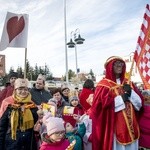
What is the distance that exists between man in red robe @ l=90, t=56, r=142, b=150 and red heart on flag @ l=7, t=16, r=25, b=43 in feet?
11.2

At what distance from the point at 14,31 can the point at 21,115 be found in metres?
3.24

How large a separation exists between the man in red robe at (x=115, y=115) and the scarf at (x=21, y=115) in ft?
2.88

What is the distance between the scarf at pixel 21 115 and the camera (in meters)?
4.57

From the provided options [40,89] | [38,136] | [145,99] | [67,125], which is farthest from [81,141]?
[40,89]

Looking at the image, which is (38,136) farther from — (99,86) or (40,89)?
(40,89)

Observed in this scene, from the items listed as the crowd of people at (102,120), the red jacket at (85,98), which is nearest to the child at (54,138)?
the crowd of people at (102,120)

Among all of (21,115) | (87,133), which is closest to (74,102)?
(87,133)

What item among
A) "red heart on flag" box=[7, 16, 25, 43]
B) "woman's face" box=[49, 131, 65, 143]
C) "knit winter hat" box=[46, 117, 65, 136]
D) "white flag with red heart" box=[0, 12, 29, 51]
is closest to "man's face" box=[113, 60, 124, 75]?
"knit winter hat" box=[46, 117, 65, 136]

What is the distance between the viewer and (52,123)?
4.07 metres

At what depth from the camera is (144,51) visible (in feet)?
17.3

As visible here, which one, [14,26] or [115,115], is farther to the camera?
[14,26]

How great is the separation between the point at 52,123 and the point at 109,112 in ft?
2.76

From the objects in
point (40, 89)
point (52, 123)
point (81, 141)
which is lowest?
point (81, 141)

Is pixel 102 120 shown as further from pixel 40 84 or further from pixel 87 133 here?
pixel 40 84
